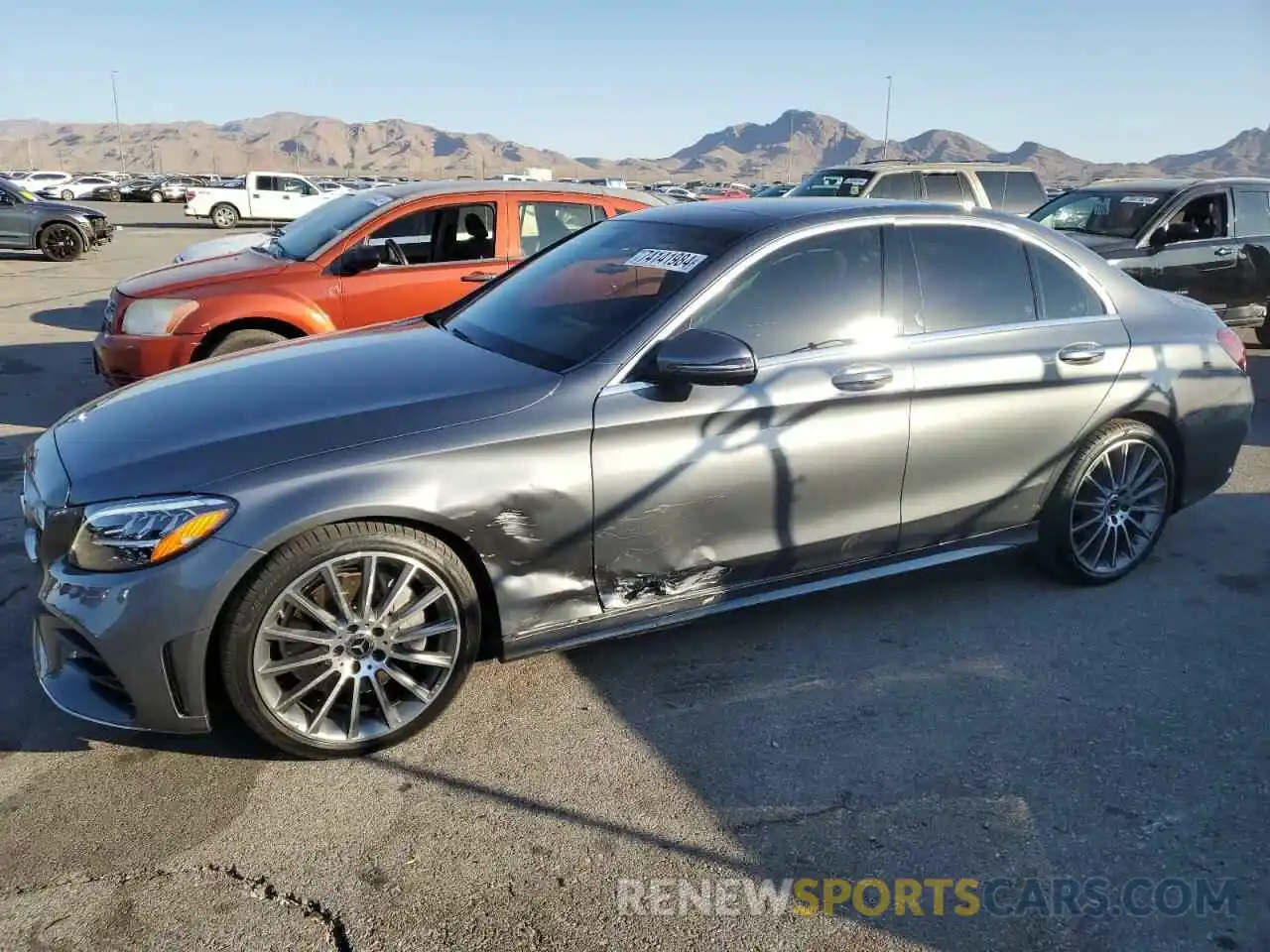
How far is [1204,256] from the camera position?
934 cm

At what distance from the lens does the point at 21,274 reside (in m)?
16.3

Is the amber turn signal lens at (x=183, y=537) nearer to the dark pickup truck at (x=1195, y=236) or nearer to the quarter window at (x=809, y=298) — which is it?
the quarter window at (x=809, y=298)

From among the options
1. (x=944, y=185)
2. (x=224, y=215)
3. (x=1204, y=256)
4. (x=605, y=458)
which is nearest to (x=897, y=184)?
(x=944, y=185)

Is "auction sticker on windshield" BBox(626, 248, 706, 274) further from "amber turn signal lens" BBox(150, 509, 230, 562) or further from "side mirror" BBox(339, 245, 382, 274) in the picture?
"side mirror" BBox(339, 245, 382, 274)

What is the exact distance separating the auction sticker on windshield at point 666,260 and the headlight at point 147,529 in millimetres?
1767

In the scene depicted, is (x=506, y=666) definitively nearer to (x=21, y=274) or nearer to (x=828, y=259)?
(x=828, y=259)

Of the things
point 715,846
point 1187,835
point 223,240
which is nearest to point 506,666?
point 715,846

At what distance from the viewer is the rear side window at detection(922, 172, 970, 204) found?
11.9 metres

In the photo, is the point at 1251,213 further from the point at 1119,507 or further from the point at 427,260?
the point at 427,260

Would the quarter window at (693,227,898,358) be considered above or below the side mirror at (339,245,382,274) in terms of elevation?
below

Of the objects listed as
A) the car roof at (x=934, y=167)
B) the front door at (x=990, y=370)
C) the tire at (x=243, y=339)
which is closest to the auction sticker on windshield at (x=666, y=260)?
the front door at (x=990, y=370)

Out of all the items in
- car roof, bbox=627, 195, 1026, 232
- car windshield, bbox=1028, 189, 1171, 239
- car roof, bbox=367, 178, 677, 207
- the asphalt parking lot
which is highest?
car roof, bbox=367, 178, 677, 207

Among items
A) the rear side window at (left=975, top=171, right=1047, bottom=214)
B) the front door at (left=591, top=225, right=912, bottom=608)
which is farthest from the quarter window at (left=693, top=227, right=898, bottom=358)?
the rear side window at (left=975, top=171, right=1047, bottom=214)

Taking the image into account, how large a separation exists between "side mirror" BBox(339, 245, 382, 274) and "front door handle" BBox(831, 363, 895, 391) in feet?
13.1
